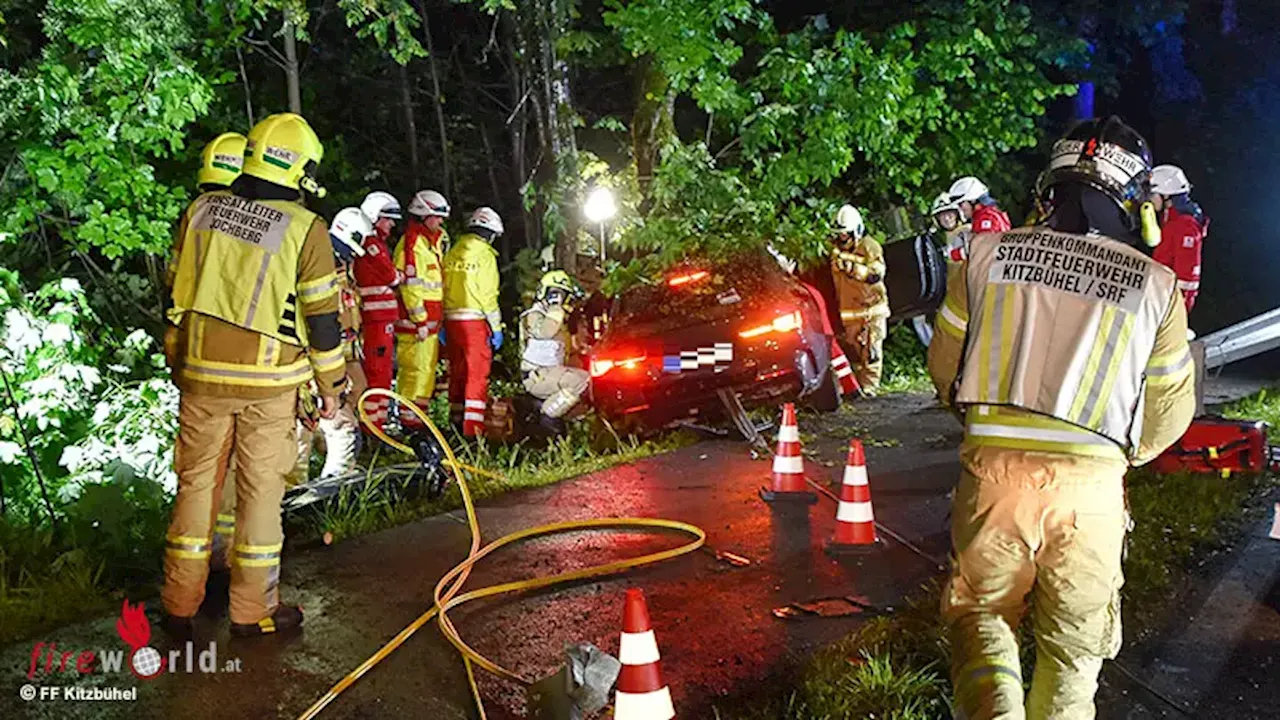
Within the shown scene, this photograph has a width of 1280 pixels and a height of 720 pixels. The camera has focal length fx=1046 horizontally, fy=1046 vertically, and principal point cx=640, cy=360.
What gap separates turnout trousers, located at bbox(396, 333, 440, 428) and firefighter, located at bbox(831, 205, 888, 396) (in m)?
4.25

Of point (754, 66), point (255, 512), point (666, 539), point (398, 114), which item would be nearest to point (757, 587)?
point (666, 539)

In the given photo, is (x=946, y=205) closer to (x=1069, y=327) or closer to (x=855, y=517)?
(x=855, y=517)

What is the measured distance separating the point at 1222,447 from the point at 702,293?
3961 millimetres

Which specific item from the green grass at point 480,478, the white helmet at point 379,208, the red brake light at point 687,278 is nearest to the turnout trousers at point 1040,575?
the green grass at point 480,478

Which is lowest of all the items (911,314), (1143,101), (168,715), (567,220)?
(168,715)

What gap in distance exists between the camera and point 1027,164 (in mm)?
17719

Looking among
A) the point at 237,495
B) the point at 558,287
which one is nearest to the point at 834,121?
the point at 558,287

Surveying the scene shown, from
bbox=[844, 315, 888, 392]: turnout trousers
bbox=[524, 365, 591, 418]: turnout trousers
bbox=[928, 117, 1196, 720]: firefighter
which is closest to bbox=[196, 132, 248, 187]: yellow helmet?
bbox=[928, 117, 1196, 720]: firefighter

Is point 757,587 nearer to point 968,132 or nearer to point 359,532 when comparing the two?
point 359,532

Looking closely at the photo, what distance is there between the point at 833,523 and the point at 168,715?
3.58 meters

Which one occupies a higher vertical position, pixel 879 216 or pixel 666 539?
pixel 879 216

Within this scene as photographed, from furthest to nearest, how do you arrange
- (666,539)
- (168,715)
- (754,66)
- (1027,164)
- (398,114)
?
(1027,164) → (398,114) → (754,66) → (666,539) → (168,715)

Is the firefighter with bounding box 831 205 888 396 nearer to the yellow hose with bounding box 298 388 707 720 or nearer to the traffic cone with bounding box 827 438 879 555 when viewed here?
the yellow hose with bounding box 298 388 707 720

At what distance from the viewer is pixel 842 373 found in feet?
32.2
